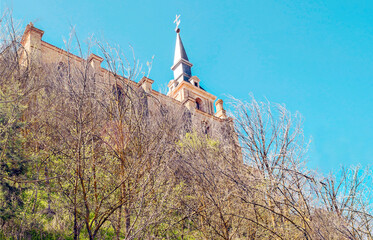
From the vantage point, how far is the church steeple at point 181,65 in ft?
134

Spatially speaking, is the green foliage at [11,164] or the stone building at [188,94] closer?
the green foliage at [11,164]

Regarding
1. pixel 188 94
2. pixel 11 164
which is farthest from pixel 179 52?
pixel 11 164

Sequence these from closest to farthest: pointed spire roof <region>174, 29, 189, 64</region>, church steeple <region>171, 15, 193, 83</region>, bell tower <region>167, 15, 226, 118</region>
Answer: bell tower <region>167, 15, 226, 118</region> < church steeple <region>171, 15, 193, 83</region> < pointed spire roof <region>174, 29, 189, 64</region>

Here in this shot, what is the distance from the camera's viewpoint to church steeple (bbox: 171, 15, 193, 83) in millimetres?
40963

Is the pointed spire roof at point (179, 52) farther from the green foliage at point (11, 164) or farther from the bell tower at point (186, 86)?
the green foliage at point (11, 164)

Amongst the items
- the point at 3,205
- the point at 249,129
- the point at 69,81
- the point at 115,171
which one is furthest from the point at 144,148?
the point at 3,205

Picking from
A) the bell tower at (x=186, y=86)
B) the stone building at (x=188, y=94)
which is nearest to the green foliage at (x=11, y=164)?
the stone building at (x=188, y=94)

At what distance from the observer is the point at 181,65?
138 feet

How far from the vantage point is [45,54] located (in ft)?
65.0

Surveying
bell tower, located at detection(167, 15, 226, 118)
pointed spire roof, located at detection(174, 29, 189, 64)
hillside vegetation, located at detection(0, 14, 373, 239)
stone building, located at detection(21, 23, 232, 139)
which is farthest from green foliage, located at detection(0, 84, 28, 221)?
pointed spire roof, located at detection(174, 29, 189, 64)

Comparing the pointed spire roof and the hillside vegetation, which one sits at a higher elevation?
the pointed spire roof

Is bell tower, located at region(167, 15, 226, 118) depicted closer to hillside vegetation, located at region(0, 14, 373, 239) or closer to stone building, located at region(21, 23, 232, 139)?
stone building, located at region(21, 23, 232, 139)

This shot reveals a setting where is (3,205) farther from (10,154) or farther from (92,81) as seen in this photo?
(92,81)

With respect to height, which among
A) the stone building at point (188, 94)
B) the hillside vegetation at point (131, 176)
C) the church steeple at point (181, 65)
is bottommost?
the hillside vegetation at point (131, 176)
